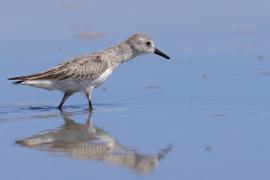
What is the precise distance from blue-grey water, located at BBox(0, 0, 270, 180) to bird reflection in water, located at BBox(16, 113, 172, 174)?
13 mm

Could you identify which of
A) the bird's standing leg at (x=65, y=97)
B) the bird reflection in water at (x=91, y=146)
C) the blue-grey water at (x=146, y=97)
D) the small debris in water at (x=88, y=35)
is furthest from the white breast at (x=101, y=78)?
the small debris in water at (x=88, y=35)

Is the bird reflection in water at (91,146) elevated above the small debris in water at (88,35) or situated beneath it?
situated beneath

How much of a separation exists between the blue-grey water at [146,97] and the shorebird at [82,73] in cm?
26

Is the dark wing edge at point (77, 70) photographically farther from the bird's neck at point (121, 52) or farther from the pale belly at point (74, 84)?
the bird's neck at point (121, 52)

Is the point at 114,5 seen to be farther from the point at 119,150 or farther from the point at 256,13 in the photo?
the point at 119,150

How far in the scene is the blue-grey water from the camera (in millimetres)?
9891

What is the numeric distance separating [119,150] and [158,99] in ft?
9.63

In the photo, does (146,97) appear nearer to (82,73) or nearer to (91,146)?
(82,73)

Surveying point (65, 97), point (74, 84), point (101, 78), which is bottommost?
point (65, 97)

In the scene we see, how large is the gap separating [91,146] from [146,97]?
288 cm

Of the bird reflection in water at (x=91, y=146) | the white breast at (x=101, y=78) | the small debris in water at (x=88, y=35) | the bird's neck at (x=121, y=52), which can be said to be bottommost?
the bird reflection in water at (x=91, y=146)

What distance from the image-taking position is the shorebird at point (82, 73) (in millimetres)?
13325

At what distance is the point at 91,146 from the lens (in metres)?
10.7

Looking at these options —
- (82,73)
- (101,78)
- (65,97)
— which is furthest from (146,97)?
(65,97)
